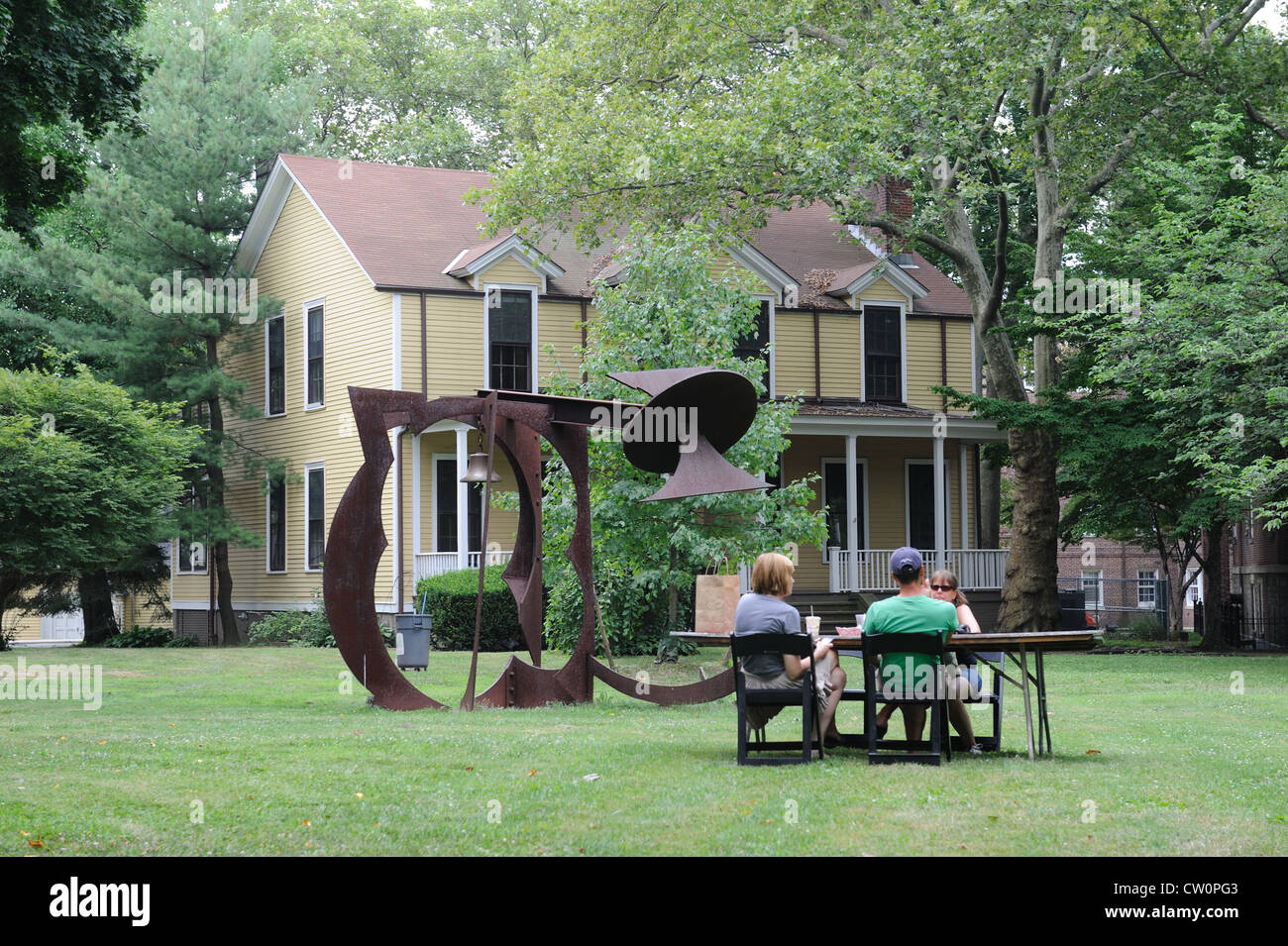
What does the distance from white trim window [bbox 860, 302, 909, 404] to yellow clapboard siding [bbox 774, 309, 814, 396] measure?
1368 mm

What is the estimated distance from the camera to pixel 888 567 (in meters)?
29.0

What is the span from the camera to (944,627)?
8.73 meters

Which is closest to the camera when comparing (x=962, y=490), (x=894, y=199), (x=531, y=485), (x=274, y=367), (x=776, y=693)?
(x=776, y=693)

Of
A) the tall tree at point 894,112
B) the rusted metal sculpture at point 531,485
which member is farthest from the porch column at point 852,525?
the rusted metal sculpture at point 531,485

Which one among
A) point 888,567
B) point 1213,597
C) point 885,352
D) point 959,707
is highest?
point 885,352

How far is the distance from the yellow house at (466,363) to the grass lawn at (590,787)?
1332 cm

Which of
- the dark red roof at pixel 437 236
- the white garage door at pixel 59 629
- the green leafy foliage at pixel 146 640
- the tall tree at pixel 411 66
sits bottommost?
the white garage door at pixel 59 629

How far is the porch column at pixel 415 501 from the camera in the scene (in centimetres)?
2559

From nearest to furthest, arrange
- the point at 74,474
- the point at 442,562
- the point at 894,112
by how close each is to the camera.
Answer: the point at 894,112 < the point at 74,474 < the point at 442,562

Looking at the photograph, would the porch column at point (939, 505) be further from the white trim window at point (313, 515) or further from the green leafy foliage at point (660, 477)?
the white trim window at point (313, 515)

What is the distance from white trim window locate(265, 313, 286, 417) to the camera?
29656 mm

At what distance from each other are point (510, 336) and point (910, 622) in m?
18.8

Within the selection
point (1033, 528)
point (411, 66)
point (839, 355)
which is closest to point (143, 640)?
point (839, 355)

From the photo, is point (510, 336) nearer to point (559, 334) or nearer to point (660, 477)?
point (559, 334)
